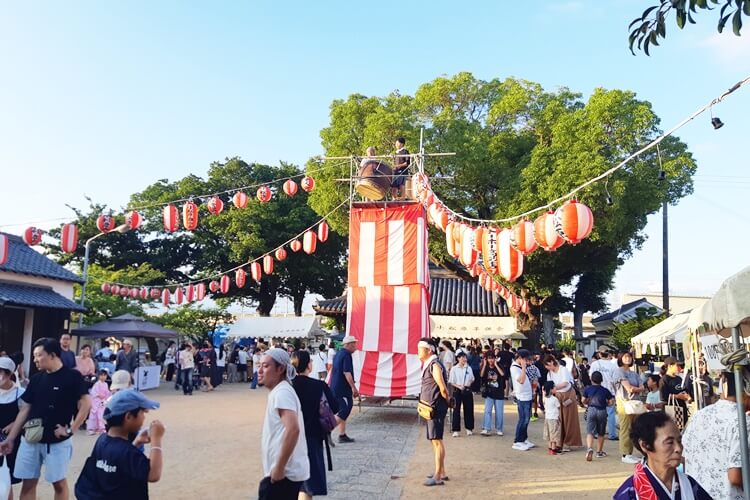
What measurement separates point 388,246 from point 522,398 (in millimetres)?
4640

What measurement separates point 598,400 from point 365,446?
370 cm

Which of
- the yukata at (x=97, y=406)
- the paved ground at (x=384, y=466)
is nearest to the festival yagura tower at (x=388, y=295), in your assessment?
the paved ground at (x=384, y=466)

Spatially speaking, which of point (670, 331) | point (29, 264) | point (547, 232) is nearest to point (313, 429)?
point (547, 232)

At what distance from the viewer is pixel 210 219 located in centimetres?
3231

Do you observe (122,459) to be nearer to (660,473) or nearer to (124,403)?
(124,403)

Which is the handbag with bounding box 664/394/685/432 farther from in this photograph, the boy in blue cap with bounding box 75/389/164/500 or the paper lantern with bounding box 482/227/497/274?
the boy in blue cap with bounding box 75/389/164/500

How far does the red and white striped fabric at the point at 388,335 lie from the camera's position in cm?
1160

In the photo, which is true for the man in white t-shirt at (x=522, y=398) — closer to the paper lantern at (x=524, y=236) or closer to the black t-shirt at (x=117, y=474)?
the paper lantern at (x=524, y=236)

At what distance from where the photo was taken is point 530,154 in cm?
1964

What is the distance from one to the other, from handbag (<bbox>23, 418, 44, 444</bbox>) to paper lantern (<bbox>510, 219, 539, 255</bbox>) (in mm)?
6629

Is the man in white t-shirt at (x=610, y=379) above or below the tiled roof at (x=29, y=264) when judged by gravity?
below

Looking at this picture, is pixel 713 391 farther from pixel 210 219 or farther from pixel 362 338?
pixel 210 219

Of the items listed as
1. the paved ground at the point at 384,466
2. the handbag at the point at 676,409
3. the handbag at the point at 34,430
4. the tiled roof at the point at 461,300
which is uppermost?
the tiled roof at the point at 461,300

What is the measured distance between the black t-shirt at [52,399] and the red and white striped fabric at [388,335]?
24.4ft
